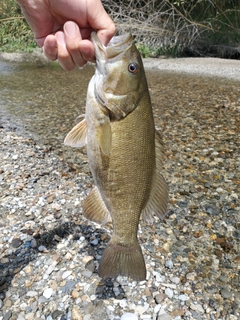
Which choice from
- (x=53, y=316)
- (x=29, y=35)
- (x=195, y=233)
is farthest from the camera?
(x=29, y=35)

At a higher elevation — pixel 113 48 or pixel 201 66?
pixel 113 48

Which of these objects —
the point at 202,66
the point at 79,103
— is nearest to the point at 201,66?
the point at 202,66

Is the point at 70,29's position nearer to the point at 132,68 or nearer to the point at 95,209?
the point at 132,68

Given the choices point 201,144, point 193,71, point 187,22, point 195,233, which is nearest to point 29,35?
point 187,22

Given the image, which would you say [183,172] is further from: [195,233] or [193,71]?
[193,71]

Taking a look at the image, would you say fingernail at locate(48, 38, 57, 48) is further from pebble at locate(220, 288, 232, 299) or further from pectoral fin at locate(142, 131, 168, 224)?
pebble at locate(220, 288, 232, 299)
